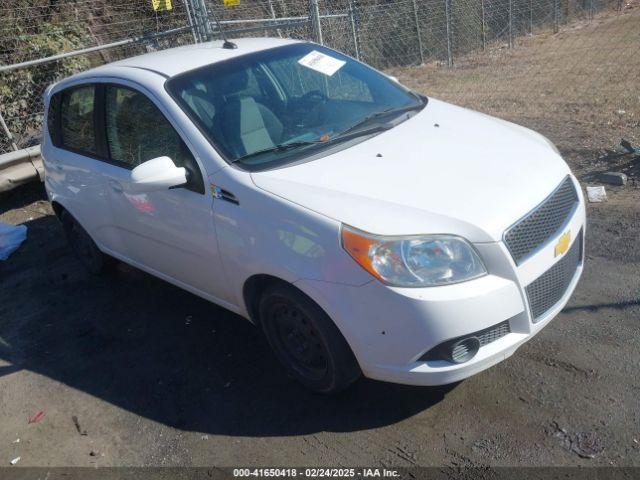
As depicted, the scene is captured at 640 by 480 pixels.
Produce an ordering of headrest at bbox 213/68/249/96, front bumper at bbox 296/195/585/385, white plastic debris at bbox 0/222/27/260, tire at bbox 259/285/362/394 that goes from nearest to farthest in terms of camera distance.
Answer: front bumper at bbox 296/195/585/385, tire at bbox 259/285/362/394, headrest at bbox 213/68/249/96, white plastic debris at bbox 0/222/27/260

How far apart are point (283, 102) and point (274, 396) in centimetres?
181

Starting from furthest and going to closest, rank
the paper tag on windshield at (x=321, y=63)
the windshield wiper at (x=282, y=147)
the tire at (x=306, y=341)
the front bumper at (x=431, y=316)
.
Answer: the paper tag on windshield at (x=321, y=63) < the windshield wiper at (x=282, y=147) < the tire at (x=306, y=341) < the front bumper at (x=431, y=316)

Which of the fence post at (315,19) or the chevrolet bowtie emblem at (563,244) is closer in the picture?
the chevrolet bowtie emblem at (563,244)

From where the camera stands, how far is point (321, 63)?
4.42 metres

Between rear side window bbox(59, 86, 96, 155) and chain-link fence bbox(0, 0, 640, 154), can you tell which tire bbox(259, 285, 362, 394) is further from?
chain-link fence bbox(0, 0, 640, 154)

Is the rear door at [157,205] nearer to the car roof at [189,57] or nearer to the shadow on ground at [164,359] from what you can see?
the car roof at [189,57]

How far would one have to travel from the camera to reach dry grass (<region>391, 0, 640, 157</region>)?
23.2ft

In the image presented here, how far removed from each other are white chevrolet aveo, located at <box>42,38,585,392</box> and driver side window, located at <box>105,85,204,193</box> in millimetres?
13

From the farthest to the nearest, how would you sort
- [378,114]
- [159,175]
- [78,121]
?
1. [78,121]
2. [378,114]
3. [159,175]

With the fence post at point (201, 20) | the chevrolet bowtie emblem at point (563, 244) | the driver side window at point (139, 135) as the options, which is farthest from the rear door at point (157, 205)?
the fence post at point (201, 20)

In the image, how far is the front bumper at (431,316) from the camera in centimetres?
276

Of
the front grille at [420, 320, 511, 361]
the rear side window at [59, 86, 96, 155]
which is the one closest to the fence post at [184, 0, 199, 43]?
the rear side window at [59, 86, 96, 155]

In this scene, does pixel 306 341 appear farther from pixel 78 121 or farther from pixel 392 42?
pixel 392 42

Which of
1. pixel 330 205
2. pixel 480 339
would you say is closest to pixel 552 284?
pixel 480 339
